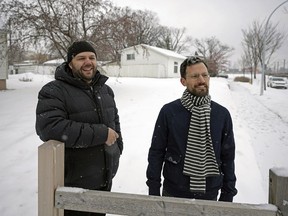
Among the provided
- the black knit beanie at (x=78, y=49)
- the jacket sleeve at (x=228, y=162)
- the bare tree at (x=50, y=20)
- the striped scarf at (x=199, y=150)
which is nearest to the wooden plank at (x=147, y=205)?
the striped scarf at (x=199, y=150)

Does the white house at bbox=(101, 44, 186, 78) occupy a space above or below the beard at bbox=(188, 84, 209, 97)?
above

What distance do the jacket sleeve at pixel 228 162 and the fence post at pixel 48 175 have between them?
4.40 ft

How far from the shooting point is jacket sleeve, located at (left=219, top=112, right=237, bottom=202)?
2.24m

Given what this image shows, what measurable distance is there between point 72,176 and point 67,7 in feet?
43.5

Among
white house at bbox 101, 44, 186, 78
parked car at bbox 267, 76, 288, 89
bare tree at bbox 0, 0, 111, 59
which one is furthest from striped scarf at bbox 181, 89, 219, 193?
white house at bbox 101, 44, 186, 78

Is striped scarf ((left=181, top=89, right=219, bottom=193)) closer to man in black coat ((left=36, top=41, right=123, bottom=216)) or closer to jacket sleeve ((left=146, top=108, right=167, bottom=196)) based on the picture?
jacket sleeve ((left=146, top=108, right=167, bottom=196))

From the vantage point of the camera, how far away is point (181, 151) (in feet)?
7.17

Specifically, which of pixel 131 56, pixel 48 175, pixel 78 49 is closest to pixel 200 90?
pixel 78 49

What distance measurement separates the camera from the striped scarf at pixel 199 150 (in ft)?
6.94

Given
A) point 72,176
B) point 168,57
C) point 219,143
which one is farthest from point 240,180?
point 168,57

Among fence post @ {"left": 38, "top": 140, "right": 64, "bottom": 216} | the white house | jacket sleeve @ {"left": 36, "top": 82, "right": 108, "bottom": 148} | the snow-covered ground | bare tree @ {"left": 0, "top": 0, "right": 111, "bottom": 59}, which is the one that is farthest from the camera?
the white house

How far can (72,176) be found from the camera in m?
2.18

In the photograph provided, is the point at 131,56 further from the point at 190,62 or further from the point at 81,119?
the point at 81,119

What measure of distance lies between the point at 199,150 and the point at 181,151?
0.15 m
